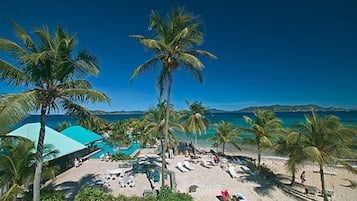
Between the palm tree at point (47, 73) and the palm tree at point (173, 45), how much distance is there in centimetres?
308

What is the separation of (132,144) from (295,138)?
27.1m

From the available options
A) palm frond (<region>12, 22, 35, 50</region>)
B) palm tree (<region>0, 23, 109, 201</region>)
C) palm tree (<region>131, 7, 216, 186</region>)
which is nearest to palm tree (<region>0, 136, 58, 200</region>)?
palm tree (<region>0, 23, 109, 201</region>)

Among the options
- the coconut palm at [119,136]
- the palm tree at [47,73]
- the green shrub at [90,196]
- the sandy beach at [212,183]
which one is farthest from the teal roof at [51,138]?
the coconut palm at [119,136]

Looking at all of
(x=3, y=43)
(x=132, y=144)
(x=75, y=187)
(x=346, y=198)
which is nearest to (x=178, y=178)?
(x=75, y=187)

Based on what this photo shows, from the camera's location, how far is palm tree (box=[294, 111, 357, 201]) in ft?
33.9

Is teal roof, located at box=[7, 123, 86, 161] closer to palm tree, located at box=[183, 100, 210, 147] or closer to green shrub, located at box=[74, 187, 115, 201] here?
green shrub, located at box=[74, 187, 115, 201]

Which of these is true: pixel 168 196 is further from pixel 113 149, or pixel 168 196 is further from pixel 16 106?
pixel 113 149

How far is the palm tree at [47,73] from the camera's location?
6.21 metres

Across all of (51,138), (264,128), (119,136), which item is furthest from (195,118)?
(51,138)

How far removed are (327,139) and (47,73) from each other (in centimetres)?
1261

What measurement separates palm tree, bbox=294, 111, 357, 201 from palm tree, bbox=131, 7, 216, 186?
6421mm

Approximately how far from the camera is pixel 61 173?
15.3m

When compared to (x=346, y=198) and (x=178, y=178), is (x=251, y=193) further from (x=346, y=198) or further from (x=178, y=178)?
(x=346, y=198)

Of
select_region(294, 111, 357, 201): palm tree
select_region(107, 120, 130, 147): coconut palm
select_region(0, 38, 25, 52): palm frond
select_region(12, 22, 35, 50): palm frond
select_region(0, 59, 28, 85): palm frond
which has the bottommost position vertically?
select_region(107, 120, 130, 147): coconut palm
